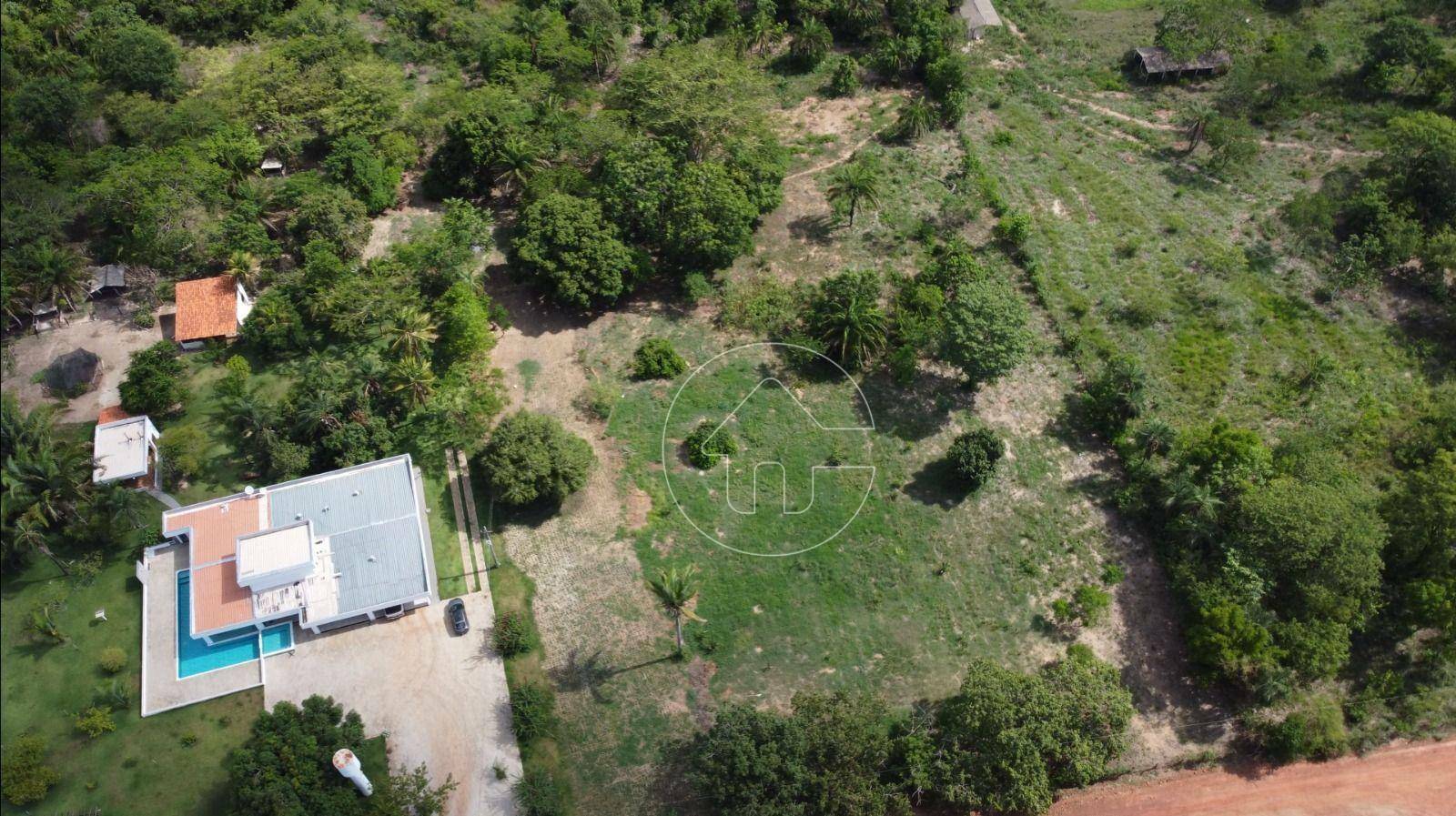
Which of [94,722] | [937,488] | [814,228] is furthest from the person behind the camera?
[814,228]

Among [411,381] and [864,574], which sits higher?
[411,381]

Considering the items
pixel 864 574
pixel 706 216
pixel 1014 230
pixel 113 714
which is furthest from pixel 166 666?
pixel 1014 230

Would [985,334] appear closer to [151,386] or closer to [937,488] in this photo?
[937,488]

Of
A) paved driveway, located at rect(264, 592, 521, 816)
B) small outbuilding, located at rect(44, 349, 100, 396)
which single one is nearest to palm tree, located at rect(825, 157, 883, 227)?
paved driveway, located at rect(264, 592, 521, 816)

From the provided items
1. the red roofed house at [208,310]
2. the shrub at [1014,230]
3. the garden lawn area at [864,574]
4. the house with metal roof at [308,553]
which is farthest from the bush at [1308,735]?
the red roofed house at [208,310]

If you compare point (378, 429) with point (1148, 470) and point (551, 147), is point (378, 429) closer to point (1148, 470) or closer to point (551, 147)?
point (551, 147)

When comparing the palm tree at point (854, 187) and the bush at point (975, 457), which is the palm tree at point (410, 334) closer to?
the palm tree at point (854, 187)
